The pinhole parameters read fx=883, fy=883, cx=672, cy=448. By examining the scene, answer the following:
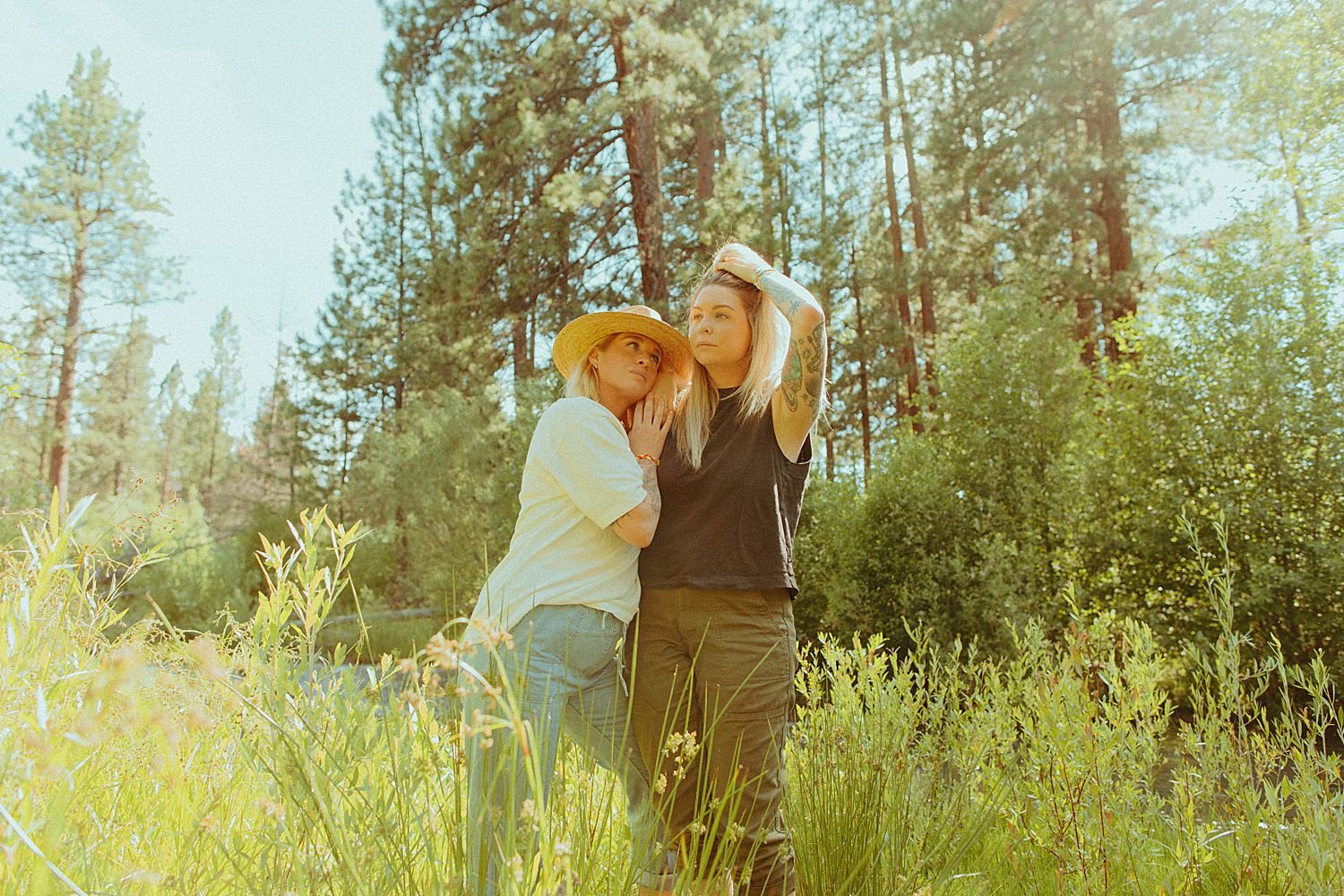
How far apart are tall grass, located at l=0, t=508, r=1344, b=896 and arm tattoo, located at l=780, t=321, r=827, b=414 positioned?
932 millimetres

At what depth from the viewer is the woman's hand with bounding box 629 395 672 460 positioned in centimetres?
229

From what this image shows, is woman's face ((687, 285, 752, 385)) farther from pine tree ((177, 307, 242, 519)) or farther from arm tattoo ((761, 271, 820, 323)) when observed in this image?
pine tree ((177, 307, 242, 519))

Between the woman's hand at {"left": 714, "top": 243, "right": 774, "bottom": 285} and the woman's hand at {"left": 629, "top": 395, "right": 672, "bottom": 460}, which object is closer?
the woman's hand at {"left": 629, "top": 395, "right": 672, "bottom": 460}

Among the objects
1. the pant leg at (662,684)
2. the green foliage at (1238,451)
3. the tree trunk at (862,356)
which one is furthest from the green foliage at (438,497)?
the tree trunk at (862,356)

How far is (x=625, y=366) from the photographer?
2.40m

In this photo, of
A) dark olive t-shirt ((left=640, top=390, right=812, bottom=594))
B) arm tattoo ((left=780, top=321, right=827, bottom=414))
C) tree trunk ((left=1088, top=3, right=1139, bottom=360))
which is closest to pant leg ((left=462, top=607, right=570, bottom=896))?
dark olive t-shirt ((left=640, top=390, right=812, bottom=594))

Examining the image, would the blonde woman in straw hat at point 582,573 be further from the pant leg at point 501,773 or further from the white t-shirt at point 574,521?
the pant leg at point 501,773

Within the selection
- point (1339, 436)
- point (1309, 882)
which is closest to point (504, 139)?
point (1339, 436)

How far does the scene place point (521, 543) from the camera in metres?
2.14

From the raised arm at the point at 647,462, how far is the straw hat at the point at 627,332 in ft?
0.51

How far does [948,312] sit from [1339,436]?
13274 millimetres

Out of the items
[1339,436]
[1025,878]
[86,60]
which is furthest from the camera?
[86,60]

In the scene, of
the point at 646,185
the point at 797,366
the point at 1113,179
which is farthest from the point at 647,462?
the point at 1113,179

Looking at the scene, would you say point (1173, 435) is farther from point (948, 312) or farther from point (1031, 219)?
point (948, 312)
